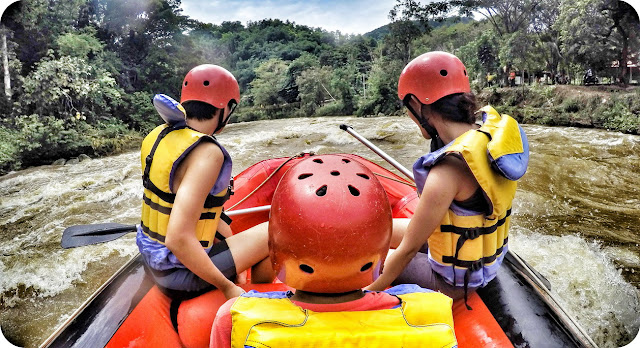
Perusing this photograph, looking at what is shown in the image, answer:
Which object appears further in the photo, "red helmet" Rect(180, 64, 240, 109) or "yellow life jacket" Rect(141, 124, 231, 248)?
"red helmet" Rect(180, 64, 240, 109)

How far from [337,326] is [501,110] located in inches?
502

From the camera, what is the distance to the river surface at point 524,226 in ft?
8.90

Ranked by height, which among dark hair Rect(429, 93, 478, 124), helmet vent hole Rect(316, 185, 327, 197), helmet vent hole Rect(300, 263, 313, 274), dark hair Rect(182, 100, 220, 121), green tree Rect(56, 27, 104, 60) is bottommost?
helmet vent hole Rect(300, 263, 313, 274)

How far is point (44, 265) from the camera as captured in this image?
11.8 feet

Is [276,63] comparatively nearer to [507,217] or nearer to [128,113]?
[128,113]

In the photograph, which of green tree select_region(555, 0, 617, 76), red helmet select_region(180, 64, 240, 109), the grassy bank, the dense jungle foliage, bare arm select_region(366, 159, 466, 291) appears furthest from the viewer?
green tree select_region(555, 0, 617, 76)

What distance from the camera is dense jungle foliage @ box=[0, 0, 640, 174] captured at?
25.8 ft

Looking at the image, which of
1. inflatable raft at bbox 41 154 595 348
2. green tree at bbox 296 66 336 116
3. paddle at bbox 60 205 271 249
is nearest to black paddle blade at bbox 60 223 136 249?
paddle at bbox 60 205 271 249

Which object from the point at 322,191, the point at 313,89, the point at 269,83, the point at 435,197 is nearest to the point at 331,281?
the point at 322,191

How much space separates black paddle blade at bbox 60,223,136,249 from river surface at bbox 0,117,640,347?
1.14m

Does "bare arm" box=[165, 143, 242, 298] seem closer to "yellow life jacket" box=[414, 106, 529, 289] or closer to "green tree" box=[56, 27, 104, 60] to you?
"yellow life jacket" box=[414, 106, 529, 289]

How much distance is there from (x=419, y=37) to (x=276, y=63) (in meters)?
8.00

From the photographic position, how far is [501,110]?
39.0 ft

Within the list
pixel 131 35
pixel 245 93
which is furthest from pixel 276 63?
pixel 131 35
